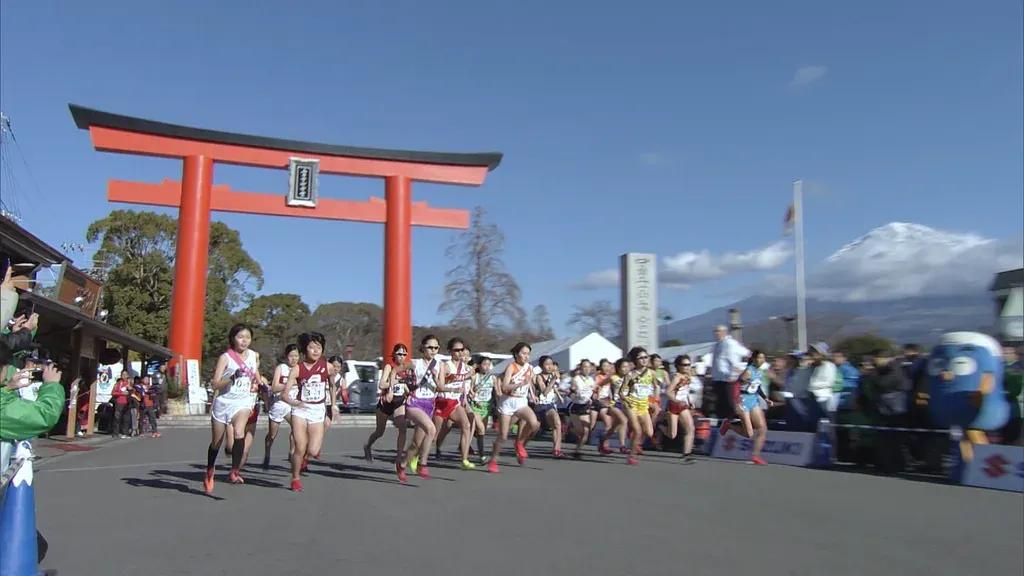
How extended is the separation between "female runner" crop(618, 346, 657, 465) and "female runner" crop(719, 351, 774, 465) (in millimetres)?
1462

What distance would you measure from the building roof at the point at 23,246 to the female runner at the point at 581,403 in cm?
1016

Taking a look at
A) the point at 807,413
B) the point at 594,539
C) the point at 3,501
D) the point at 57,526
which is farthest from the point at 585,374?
the point at 3,501

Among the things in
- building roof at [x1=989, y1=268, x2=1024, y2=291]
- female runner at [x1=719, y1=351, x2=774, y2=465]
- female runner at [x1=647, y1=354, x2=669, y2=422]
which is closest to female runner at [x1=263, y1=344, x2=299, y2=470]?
female runner at [x1=647, y1=354, x2=669, y2=422]

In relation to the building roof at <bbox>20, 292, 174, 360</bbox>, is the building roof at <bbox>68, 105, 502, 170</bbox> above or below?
above

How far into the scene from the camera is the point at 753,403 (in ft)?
40.9

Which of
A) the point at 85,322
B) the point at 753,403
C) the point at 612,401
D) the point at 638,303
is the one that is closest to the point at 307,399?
the point at 612,401

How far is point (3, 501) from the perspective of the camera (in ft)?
13.5

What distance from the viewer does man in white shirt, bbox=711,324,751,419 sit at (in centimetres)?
1309

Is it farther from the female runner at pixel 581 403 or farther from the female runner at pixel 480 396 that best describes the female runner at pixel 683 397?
the female runner at pixel 480 396

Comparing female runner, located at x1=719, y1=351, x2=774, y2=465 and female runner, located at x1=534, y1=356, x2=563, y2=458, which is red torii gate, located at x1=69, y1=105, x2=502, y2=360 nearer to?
female runner, located at x1=534, y1=356, x2=563, y2=458

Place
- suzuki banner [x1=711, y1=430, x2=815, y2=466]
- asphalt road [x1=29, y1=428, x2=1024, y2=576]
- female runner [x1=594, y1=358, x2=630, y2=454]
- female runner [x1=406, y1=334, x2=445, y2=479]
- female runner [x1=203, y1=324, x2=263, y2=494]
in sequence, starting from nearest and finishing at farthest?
asphalt road [x1=29, y1=428, x2=1024, y2=576] < female runner [x1=203, y1=324, x2=263, y2=494] < female runner [x1=406, y1=334, x2=445, y2=479] < suzuki banner [x1=711, y1=430, x2=815, y2=466] < female runner [x1=594, y1=358, x2=630, y2=454]

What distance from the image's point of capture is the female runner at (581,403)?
1397 cm

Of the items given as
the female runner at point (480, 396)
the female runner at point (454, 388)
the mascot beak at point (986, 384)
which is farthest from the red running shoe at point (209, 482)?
the mascot beak at point (986, 384)

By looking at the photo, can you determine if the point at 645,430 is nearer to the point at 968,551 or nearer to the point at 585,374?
the point at 585,374
